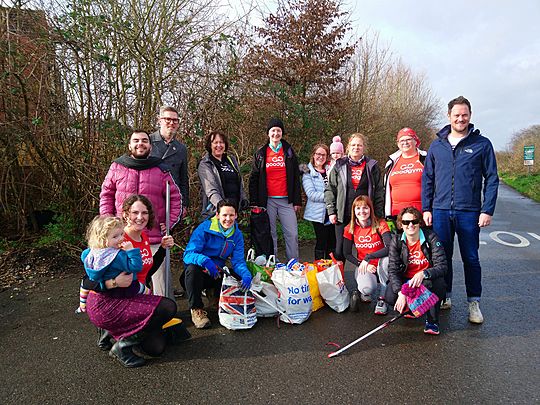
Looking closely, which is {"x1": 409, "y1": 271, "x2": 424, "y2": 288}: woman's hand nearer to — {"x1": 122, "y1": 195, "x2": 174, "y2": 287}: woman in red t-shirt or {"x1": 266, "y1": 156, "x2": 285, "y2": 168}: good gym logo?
{"x1": 266, "y1": 156, "x2": 285, "y2": 168}: good gym logo

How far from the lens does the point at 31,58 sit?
5.36m

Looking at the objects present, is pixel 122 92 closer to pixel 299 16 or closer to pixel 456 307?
pixel 456 307

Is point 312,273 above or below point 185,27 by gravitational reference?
below

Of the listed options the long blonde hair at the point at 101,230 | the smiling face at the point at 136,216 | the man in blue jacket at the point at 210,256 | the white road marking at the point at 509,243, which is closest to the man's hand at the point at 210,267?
the man in blue jacket at the point at 210,256

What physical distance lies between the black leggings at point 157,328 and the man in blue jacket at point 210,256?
559mm

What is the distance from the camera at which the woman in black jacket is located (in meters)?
3.59

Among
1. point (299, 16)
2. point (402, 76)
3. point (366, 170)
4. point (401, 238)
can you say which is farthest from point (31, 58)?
point (402, 76)

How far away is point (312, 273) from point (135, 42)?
441cm

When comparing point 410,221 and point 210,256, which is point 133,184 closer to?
point 210,256

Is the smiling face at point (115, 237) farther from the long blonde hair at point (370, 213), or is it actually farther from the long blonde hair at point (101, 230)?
the long blonde hair at point (370, 213)

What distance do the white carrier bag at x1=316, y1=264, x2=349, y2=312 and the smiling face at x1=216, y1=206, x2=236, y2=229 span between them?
1.11 metres

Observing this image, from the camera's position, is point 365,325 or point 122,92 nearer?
point 365,325

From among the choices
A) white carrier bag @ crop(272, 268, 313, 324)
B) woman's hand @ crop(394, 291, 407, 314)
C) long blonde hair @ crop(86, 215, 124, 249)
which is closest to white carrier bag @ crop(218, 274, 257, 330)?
white carrier bag @ crop(272, 268, 313, 324)

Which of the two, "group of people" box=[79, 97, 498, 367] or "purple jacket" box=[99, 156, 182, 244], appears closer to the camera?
"group of people" box=[79, 97, 498, 367]
